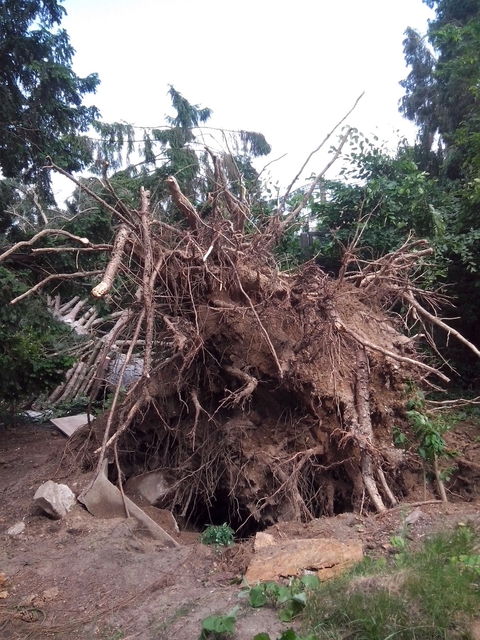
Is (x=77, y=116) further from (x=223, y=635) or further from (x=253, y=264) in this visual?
(x=223, y=635)

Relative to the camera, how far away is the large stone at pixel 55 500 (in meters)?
5.00

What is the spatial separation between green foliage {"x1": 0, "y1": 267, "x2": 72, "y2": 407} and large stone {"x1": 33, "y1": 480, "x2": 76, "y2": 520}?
64.8 inches

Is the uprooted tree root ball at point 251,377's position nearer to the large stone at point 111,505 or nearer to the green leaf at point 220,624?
the large stone at point 111,505

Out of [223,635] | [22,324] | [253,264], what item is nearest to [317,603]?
[223,635]

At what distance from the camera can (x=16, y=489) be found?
19.0 feet

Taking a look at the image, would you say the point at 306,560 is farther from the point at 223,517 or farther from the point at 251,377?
the point at 223,517

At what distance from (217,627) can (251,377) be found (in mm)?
2900

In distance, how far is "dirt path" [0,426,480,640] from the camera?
3357 millimetres

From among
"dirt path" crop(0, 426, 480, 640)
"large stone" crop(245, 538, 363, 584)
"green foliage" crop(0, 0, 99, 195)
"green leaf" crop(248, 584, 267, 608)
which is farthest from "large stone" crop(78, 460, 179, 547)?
"green foliage" crop(0, 0, 99, 195)

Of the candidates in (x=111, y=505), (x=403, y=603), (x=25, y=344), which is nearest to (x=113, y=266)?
(x=111, y=505)

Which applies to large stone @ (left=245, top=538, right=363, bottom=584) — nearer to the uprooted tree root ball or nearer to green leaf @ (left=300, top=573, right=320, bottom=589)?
green leaf @ (left=300, top=573, right=320, bottom=589)

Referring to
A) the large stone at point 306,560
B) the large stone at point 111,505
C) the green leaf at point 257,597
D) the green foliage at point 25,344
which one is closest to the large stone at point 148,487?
the large stone at point 111,505

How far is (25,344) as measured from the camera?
729 cm

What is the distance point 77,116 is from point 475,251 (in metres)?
6.51
